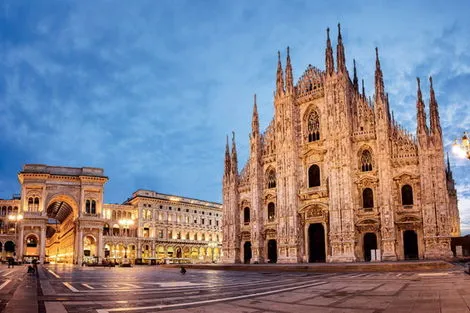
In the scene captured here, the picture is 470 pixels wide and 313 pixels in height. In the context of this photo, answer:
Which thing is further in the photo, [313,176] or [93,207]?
[93,207]

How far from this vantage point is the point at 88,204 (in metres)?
78.0

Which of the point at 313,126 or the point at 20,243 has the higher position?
the point at 313,126

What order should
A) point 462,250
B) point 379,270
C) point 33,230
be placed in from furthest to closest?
point 33,230
point 462,250
point 379,270

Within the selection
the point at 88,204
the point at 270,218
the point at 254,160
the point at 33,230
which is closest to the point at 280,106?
the point at 254,160

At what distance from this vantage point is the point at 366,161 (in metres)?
46.8

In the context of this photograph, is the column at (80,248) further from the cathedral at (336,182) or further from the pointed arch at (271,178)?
the pointed arch at (271,178)

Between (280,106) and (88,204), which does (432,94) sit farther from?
(88,204)

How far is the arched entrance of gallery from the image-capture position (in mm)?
84419

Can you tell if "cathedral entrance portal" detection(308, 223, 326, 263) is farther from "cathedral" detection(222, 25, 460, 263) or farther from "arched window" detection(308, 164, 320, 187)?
"arched window" detection(308, 164, 320, 187)

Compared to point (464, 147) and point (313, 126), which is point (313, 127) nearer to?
point (313, 126)

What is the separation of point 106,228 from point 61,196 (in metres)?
16.9

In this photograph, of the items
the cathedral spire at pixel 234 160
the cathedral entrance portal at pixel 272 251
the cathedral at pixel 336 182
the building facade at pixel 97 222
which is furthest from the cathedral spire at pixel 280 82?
the building facade at pixel 97 222

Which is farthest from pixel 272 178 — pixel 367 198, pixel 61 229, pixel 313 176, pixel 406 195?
pixel 61 229

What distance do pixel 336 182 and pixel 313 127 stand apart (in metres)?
8.71
